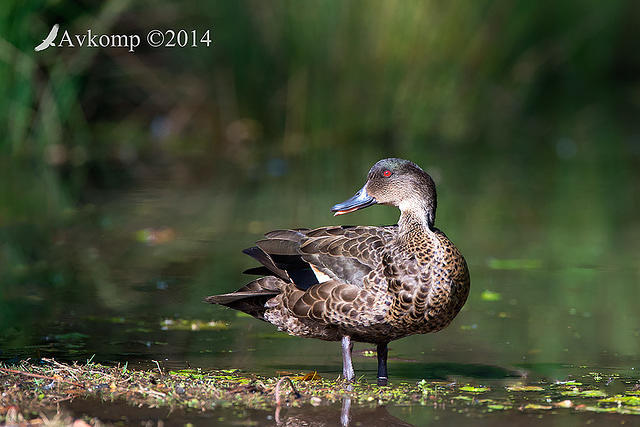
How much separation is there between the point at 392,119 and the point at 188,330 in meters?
8.63

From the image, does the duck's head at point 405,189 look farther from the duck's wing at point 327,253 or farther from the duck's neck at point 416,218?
the duck's wing at point 327,253

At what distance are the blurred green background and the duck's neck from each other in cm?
76

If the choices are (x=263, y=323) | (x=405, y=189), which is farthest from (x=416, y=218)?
(x=263, y=323)

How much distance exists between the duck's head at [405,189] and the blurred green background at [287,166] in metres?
0.84

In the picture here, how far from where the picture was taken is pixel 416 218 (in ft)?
18.1

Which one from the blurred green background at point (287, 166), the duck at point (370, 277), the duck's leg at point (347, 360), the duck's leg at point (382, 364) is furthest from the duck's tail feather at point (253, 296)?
the duck's leg at point (382, 364)

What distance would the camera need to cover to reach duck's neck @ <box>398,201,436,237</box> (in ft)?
17.8

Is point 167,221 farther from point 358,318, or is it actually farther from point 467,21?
point 467,21

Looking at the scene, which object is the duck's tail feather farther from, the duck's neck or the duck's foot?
the duck's neck

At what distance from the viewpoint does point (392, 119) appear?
14.6 meters

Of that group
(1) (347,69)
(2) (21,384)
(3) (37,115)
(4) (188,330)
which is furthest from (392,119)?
(2) (21,384)

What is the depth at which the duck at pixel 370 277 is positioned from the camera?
17.0 feet

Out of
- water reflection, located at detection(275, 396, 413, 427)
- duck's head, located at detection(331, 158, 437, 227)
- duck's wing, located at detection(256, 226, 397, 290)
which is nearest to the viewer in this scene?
water reflection, located at detection(275, 396, 413, 427)

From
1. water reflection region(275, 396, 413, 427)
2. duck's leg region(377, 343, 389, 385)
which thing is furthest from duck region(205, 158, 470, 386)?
water reflection region(275, 396, 413, 427)
